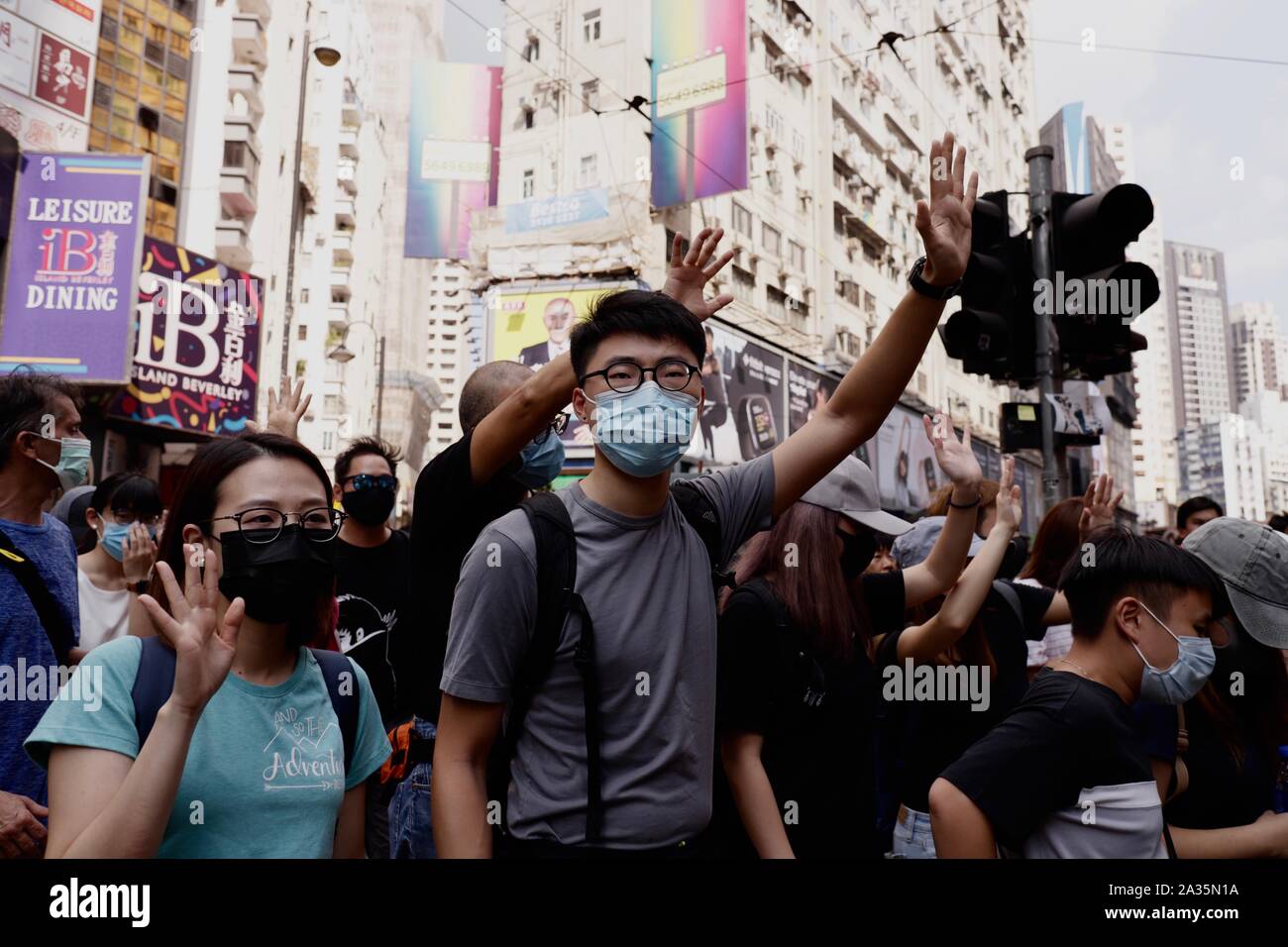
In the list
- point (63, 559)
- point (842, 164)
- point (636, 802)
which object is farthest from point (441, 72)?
point (636, 802)

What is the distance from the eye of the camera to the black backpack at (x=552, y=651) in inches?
77.0

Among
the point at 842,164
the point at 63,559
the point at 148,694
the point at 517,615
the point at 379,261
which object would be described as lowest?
the point at 148,694

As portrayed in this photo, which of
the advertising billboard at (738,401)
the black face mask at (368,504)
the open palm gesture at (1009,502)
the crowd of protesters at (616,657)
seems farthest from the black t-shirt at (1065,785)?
the advertising billboard at (738,401)

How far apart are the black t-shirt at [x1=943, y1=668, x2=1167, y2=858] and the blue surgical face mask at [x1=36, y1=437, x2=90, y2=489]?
112 inches

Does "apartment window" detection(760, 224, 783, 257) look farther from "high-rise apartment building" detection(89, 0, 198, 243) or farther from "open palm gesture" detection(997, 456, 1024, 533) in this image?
"open palm gesture" detection(997, 456, 1024, 533)

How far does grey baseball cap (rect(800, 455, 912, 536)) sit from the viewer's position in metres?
3.04

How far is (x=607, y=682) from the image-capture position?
1.99 m

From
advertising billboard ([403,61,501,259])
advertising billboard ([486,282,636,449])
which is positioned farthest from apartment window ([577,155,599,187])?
advertising billboard ([486,282,636,449])

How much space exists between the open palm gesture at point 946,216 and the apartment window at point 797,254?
2955 centimetres

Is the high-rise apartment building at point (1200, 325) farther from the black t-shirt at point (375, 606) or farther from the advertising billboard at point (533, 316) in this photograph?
the black t-shirt at point (375, 606)

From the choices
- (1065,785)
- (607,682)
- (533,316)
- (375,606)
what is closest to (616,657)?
(607,682)
